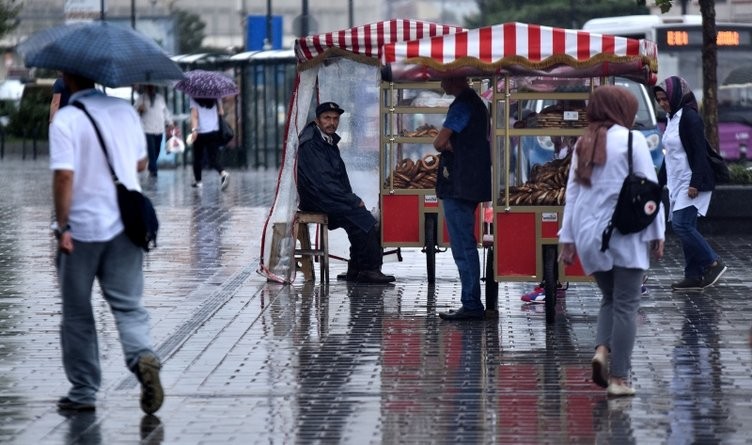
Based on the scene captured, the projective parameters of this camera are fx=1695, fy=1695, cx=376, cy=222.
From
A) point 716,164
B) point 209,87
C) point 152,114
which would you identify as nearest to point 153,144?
point 152,114

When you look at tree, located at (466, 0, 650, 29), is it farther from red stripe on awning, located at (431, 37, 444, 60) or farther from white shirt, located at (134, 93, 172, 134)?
red stripe on awning, located at (431, 37, 444, 60)

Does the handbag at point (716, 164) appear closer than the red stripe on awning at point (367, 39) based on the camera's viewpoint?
Yes

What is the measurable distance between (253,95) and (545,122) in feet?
69.6

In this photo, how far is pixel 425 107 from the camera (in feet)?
45.1

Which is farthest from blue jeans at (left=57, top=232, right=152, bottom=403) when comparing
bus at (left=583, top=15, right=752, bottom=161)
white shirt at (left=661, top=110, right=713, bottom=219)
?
bus at (left=583, top=15, right=752, bottom=161)

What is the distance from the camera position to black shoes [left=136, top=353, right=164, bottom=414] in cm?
797

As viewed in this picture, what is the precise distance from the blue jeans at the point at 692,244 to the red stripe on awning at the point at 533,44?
252 cm

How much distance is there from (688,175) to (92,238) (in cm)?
600

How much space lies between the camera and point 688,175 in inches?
498

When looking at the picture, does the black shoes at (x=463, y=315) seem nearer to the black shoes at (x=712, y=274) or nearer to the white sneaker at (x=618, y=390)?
the black shoes at (x=712, y=274)

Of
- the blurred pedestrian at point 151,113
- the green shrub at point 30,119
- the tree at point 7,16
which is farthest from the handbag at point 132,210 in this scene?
the green shrub at point 30,119

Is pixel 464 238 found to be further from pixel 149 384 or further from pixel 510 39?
pixel 149 384

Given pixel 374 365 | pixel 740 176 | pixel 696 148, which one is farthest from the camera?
pixel 740 176

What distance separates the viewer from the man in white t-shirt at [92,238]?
787cm
